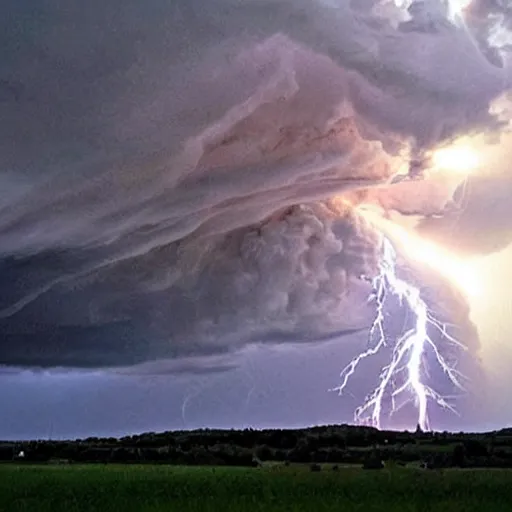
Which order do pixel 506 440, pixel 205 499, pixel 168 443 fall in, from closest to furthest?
pixel 205 499 → pixel 506 440 → pixel 168 443

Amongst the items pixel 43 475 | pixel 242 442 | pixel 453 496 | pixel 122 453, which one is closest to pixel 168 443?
pixel 242 442

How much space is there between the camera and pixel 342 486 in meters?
57.8

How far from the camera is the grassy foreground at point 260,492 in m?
46.4

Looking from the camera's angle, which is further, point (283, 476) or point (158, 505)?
point (283, 476)

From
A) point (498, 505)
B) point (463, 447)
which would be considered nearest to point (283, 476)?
point (498, 505)

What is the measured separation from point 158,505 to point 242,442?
4020 inches

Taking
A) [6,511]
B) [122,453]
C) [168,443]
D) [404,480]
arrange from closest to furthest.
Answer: [6,511] < [404,480] < [122,453] < [168,443]

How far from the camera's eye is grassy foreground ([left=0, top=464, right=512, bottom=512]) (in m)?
46.4

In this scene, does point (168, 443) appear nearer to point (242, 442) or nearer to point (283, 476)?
point (242, 442)

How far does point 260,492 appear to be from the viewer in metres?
54.1

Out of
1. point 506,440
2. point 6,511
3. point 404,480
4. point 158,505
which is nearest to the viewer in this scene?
point 6,511

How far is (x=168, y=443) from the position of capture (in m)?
156

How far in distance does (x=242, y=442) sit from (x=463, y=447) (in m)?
46.8

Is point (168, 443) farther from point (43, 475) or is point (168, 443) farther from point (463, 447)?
point (43, 475)
